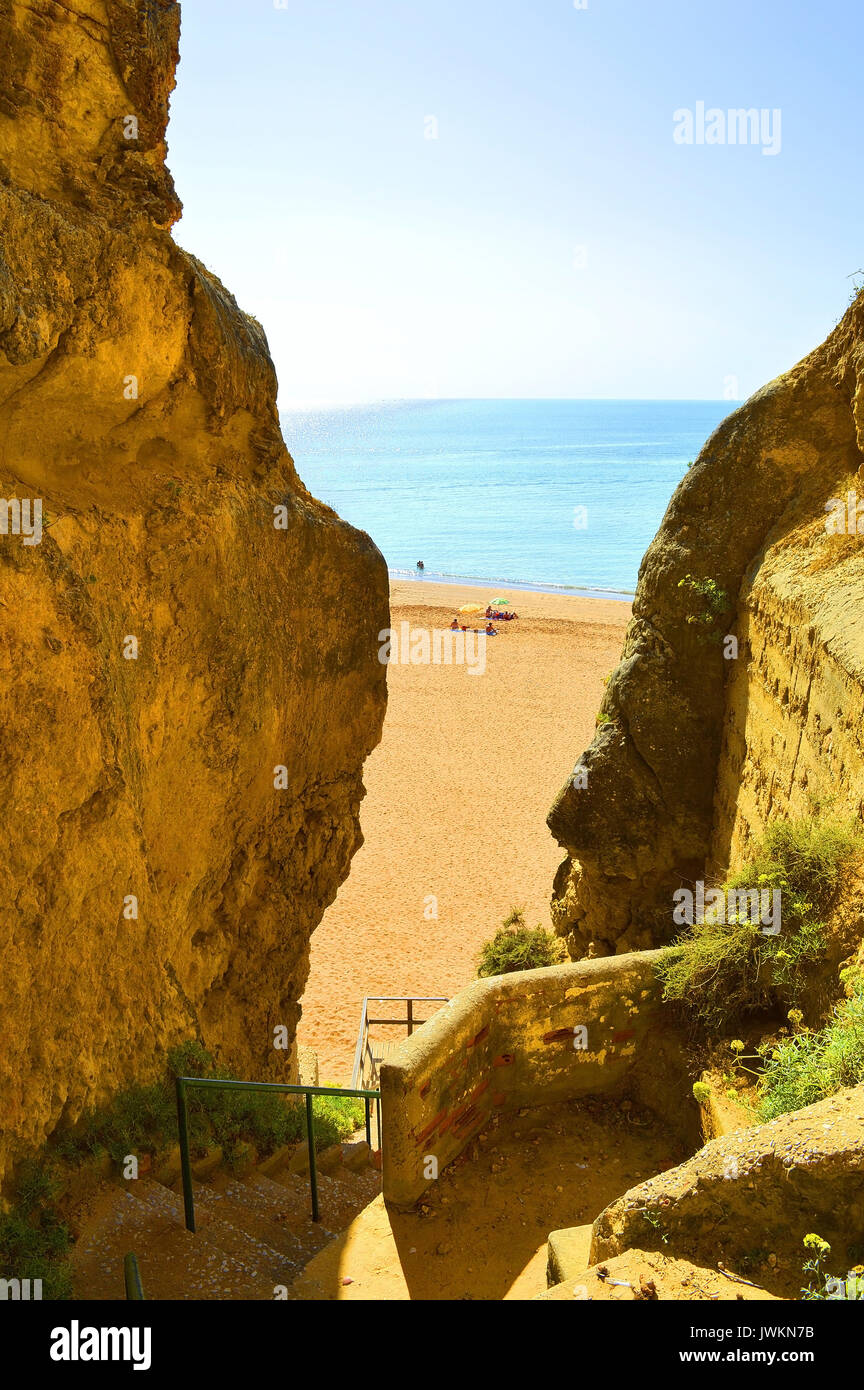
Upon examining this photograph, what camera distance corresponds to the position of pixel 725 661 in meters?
11.2

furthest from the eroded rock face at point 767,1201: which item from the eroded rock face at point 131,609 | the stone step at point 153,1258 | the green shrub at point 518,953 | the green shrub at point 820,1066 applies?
the green shrub at point 518,953

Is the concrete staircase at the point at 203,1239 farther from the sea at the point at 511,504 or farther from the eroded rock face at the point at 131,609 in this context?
the sea at the point at 511,504

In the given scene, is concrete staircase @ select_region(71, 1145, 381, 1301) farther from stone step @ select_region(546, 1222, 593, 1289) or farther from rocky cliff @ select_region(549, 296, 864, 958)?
rocky cliff @ select_region(549, 296, 864, 958)


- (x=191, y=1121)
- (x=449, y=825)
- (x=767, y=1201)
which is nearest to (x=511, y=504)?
(x=449, y=825)

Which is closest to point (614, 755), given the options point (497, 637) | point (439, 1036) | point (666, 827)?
point (666, 827)

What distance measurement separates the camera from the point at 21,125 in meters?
6.63

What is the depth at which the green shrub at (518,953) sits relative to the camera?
40.3 feet

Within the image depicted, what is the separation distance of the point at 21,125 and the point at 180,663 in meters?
3.74

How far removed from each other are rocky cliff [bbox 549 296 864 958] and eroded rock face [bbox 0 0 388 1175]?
11.6 ft

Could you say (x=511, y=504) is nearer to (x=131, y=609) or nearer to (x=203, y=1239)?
(x=131, y=609)

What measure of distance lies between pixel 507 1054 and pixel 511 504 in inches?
3802

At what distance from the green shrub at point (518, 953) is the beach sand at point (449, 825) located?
2.90m

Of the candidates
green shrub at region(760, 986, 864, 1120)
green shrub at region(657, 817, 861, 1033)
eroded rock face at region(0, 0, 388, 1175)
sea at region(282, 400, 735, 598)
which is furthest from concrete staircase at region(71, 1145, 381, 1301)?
sea at region(282, 400, 735, 598)

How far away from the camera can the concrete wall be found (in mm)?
7184
